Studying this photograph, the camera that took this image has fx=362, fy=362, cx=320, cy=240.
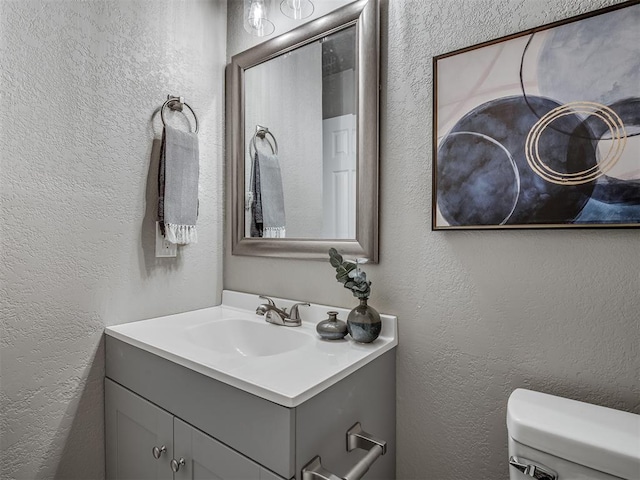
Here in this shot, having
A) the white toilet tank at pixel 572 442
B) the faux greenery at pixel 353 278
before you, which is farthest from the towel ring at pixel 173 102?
the white toilet tank at pixel 572 442

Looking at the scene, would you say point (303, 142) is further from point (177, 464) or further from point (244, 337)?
point (177, 464)

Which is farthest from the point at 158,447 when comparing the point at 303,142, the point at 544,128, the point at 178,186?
the point at 544,128

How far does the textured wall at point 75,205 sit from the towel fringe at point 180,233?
0.08 metres

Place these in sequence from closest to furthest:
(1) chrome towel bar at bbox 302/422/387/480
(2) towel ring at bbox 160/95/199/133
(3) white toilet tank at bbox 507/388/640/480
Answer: (3) white toilet tank at bbox 507/388/640/480
(1) chrome towel bar at bbox 302/422/387/480
(2) towel ring at bbox 160/95/199/133

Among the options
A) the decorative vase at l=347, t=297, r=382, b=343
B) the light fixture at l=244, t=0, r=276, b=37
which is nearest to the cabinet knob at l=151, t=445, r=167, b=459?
the decorative vase at l=347, t=297, r=382, b=343

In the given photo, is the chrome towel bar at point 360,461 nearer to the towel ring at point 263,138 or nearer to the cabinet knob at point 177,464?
A: the cabinet knob at point 177,464

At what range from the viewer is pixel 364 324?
1.11m

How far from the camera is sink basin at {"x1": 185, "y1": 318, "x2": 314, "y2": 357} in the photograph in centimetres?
129

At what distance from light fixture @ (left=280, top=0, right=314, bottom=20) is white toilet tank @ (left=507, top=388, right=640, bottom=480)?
1426mm

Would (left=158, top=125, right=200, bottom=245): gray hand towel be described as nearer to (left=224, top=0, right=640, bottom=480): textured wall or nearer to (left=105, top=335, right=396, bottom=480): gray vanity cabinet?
(left=105, top=335, right=396, bottom=480): gray vanity cabinet

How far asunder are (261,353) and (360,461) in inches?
21.9

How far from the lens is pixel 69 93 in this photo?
3.89 ft

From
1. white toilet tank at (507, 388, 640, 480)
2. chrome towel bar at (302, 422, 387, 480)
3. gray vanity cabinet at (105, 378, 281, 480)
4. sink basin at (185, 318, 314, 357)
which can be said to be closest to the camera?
white toilet tank at (507, 388, 640, 480)

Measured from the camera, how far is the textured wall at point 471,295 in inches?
35.0
